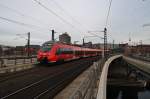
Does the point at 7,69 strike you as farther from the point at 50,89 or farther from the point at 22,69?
the point at 50,89

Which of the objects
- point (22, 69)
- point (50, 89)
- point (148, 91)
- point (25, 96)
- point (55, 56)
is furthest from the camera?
point (148, 91)

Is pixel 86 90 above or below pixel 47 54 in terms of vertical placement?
below

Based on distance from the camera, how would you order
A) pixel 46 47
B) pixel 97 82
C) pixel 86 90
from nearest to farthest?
pixel 86 90, pixel 97 82, pixel 46 47

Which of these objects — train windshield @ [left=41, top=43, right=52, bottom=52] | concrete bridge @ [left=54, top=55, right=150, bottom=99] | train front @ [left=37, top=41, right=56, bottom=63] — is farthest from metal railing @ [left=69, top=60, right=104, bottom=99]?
train windshield @ [left=41, top=43, right=52, bottom=52]

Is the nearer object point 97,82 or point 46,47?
point 97,82

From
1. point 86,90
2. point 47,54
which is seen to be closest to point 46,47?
point 47,54

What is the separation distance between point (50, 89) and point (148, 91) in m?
23.9

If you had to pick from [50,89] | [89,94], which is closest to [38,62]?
[50,89]

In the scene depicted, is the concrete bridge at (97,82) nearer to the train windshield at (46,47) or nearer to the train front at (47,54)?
the train front at (47,54)

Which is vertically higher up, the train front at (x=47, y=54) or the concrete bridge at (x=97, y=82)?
the train front at (x=47, y=54)

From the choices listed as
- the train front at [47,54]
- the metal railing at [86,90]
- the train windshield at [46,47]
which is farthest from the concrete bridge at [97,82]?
the train windshield at [46,47]

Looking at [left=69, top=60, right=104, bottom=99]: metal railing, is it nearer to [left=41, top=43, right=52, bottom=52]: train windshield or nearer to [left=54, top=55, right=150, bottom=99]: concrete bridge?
[left=54, top=55, right=150, bottom=99]: concrete bridge

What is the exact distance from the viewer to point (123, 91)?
33.6 metres

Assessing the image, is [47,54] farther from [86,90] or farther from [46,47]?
[86,90]
